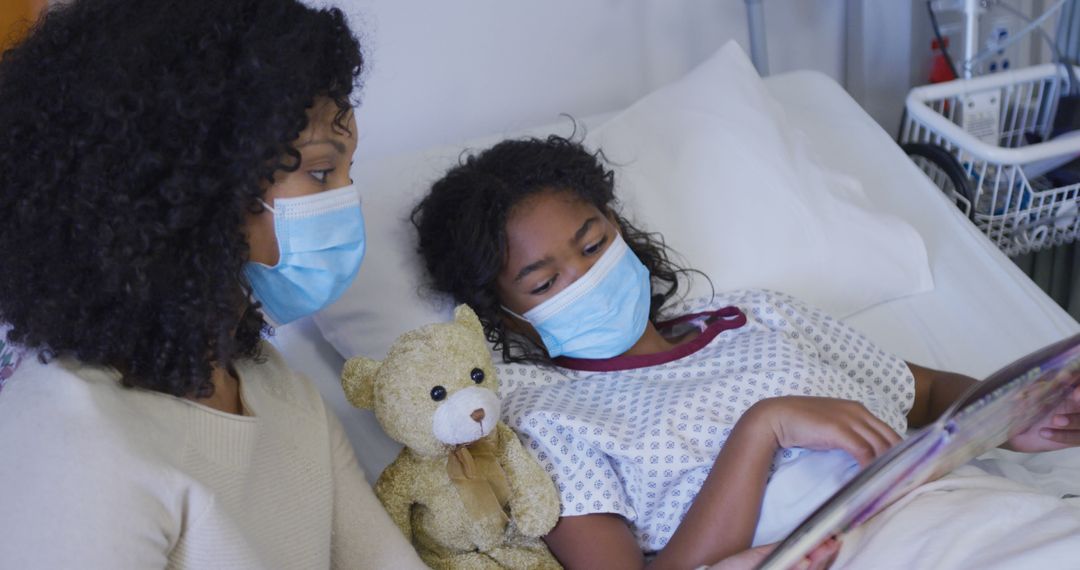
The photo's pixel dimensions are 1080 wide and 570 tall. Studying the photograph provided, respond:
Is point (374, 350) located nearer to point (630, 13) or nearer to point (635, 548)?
point (635, 548)

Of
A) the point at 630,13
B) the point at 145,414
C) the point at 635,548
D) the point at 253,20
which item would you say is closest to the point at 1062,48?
the point at 630,13

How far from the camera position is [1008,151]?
1.88m

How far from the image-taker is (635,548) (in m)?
1.31

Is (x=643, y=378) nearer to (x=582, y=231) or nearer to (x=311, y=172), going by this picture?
(x=582, y=231)

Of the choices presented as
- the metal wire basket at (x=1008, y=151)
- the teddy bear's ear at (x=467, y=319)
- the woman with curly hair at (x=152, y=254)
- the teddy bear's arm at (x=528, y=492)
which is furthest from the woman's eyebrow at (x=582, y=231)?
the metal wire basket at (x=1008, y=151)

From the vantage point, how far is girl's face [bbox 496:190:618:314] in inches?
58.3

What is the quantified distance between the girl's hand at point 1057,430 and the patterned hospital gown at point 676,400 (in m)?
0.18

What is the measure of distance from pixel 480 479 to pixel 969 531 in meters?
0.56

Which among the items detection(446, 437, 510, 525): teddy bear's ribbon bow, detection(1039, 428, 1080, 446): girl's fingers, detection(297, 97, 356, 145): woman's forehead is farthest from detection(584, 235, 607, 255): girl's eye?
detection(1039, 428, 1080, 446): girl's fingers

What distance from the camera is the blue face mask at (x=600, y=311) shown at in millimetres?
1477

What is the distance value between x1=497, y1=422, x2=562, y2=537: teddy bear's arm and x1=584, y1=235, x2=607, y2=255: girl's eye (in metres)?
0.31

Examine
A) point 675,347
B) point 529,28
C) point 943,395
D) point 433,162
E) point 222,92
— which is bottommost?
point 943,395

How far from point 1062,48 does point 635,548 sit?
1629 mm

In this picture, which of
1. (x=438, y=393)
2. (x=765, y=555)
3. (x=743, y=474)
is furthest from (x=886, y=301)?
(x=438, y=393)
